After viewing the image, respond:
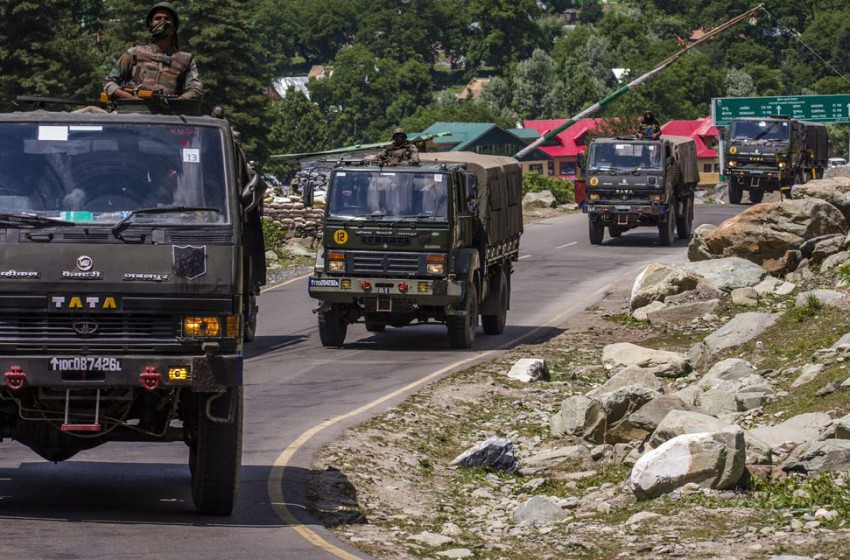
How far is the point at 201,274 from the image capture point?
10312 mm

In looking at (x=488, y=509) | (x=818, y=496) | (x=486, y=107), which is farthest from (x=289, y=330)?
(x=486, y=107)

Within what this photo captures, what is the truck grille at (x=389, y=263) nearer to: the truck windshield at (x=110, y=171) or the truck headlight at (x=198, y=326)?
the truck windshield at (x=110, y=171)

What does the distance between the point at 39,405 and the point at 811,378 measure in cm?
981

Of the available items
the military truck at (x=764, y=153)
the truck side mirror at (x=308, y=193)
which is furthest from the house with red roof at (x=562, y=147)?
the truck side mirror at (x=308, y=193)

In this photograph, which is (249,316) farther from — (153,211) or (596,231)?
(596,231)

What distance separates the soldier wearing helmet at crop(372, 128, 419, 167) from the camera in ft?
75.4

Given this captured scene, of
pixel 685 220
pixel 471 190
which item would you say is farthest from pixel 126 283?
pixel 685 220

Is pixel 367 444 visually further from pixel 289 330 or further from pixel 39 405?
pixel 289 330

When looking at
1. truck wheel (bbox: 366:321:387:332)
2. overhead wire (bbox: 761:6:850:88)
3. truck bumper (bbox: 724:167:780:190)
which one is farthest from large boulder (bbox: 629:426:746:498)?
overhead wire (bbox: 761:6:850:88)

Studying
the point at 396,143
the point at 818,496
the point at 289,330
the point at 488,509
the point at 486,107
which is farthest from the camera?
the point at 486,107

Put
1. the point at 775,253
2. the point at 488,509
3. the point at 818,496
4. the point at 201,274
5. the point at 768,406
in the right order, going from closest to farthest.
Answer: the point at 201,274, the point at 818,496, the point at 488,509, the point at 768,406, the point at 775,253

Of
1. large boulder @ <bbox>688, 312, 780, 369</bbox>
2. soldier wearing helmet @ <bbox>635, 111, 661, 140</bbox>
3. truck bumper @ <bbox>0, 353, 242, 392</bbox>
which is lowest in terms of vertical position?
large boulder @ <bbox>688, 312, 780, 369</bbox>

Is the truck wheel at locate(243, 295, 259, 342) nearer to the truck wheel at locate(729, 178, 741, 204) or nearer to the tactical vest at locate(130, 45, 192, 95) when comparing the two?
the tactical vest at locate(130, 45, 192, 95)

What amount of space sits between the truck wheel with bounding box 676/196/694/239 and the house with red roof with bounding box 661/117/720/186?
311ft
